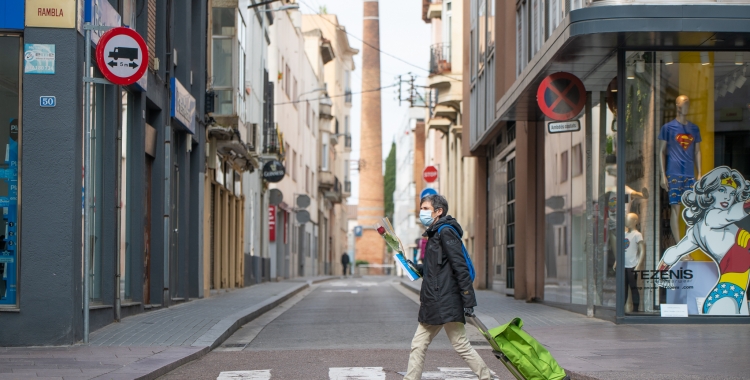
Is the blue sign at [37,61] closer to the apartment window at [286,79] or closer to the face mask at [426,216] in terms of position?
the face mask at [426,216]

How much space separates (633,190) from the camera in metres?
14.9

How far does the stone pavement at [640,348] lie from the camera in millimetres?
9438

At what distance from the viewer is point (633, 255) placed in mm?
14844

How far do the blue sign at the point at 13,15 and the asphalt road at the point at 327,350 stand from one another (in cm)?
426

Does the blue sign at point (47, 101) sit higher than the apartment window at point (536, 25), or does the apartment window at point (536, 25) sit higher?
the apartment window at point (536, 25)

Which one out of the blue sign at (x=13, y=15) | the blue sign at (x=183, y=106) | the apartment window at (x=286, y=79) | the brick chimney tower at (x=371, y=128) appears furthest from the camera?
the brick chimney tower at (x=371, y=128)

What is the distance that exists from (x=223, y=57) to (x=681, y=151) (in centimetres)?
1542

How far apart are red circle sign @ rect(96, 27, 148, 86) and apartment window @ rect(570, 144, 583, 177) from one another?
801 cm

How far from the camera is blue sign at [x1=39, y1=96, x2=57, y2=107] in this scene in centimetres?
1200

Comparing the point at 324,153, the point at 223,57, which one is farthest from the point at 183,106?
the point at 324,153

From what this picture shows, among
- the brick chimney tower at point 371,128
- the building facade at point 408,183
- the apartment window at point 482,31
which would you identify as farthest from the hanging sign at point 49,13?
the brick chimney tower at point 371,128

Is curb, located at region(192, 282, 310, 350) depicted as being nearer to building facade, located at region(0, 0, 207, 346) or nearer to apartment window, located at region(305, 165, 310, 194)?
building facade, located at region(0, 0, 207, 346)

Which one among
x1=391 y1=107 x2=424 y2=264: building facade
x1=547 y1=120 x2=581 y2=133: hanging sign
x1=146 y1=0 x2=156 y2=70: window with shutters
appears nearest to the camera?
x1=547 y1=120 x2=581 y2=133: hanging sign

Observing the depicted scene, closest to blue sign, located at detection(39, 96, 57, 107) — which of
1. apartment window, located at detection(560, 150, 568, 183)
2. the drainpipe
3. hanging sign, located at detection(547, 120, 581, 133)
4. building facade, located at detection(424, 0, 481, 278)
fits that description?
the drainpipe
